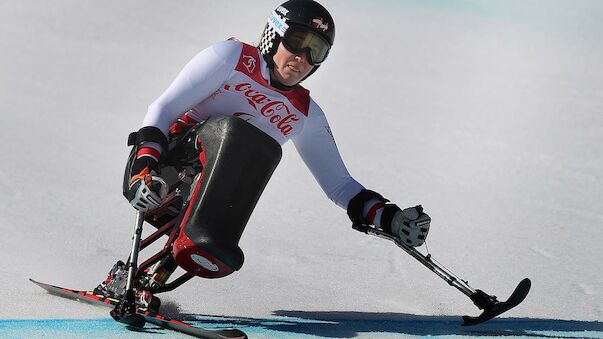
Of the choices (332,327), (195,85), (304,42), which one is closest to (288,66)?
(304,42)

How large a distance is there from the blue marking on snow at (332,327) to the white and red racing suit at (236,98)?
1.05 metres

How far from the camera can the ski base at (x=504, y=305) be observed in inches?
236

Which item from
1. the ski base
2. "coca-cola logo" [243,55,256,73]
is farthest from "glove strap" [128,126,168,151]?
the ski base

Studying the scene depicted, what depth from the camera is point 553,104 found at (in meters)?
18.4

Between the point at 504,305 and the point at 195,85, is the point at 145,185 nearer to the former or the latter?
the point at 195,85

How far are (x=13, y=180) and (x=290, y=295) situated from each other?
3.59 m

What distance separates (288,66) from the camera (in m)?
5.87

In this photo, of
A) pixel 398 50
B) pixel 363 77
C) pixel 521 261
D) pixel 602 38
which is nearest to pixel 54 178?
pixel 521 261

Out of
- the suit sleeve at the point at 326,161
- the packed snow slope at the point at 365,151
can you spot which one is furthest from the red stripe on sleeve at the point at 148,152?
the suit sleeve at the point at 326,161

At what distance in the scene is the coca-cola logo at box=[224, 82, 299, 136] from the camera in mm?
5895

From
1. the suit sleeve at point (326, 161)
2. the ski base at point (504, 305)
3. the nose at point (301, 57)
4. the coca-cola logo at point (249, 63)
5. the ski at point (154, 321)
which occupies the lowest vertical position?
the ski at point (154, 321)

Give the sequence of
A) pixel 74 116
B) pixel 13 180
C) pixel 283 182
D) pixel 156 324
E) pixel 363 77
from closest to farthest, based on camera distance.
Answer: pixel 156 324 → pixel 13 180 → pixel 283 182 → pixel 74 116 → pixel 363 77

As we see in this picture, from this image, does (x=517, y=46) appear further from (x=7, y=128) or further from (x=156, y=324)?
(x=156, y=324)

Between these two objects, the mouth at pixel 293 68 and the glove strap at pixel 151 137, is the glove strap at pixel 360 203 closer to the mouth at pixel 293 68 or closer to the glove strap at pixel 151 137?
the mouth at pixel 293 68
